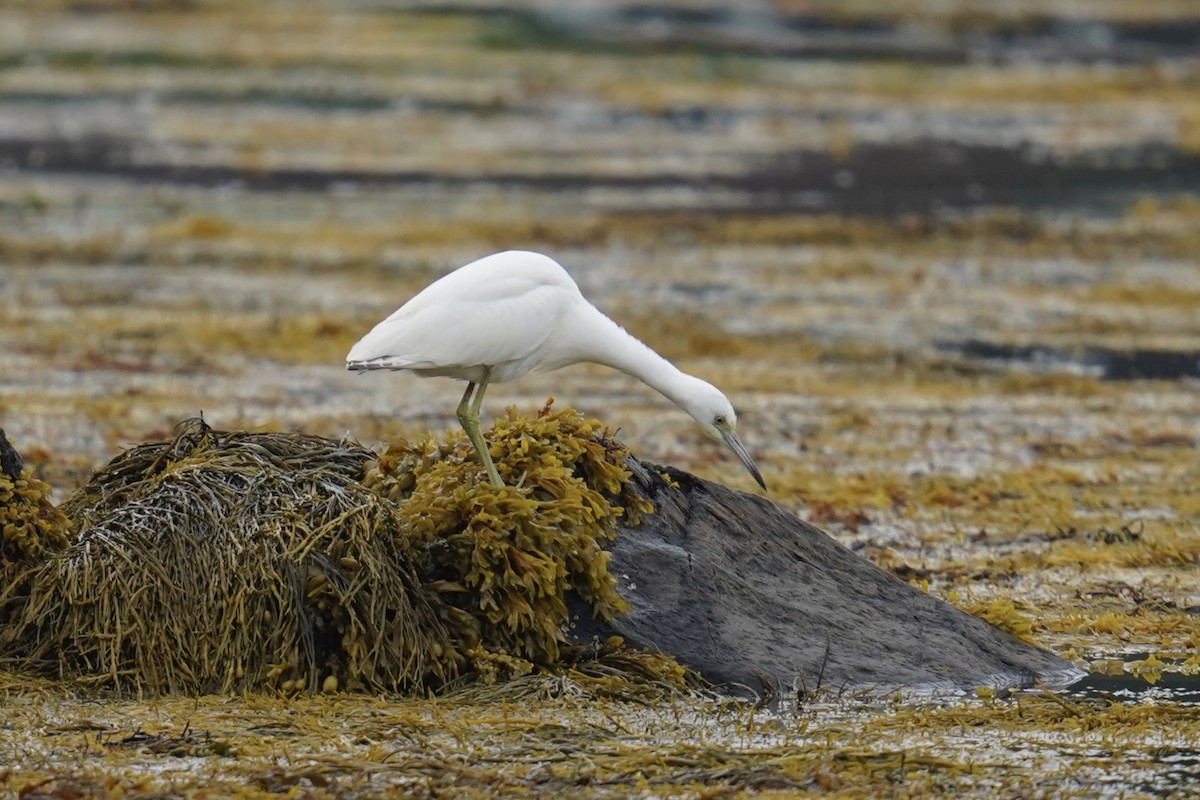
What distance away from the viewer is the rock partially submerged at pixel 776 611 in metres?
7.75

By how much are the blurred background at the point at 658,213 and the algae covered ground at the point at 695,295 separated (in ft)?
0.25

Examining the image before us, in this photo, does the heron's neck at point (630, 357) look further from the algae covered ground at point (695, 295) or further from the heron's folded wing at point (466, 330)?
the algae covered ground at point (695, 295)

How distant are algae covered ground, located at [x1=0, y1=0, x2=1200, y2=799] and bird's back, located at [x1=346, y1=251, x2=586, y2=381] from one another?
1364mm

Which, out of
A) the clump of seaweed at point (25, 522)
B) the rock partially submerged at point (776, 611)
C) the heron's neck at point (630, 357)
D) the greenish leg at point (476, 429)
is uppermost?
the heron's neck at point (630, 357)

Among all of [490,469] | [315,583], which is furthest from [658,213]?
[315,583]

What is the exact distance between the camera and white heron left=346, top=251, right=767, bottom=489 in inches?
309

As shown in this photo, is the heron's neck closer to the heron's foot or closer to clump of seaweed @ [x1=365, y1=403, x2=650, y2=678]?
clump of seaweed @ [x1=365, y1=403, x2=650, y2=678]

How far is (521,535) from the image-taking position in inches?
295

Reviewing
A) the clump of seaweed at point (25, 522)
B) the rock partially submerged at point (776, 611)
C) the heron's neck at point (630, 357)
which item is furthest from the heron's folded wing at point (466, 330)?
the clump of seaweed at point (25, 522)

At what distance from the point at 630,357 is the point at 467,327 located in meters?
0.74

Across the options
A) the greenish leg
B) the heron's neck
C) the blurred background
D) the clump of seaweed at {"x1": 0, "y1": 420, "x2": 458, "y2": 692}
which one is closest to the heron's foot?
the greenish leg

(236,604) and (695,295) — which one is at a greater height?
(695,295)

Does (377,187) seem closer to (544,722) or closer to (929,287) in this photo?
(929,287)

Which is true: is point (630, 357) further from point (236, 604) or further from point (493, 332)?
point (236, 604)
